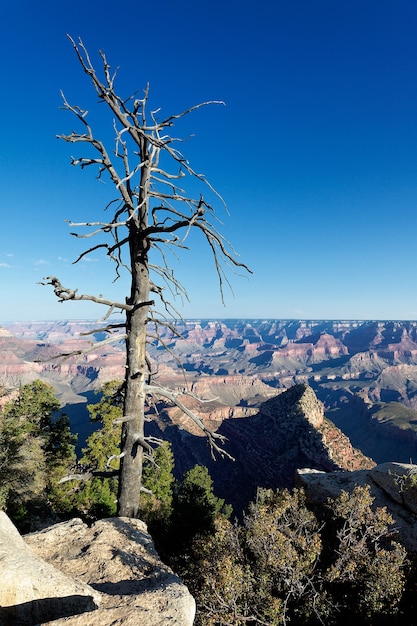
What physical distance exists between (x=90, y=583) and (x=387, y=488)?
15268 mm

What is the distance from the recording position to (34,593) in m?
3.58

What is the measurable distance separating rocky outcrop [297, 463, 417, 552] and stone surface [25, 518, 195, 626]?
1211 centimetres

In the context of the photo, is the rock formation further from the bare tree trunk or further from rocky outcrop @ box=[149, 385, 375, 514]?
rocky outcrop @ box=[149, 385, 375, 514]

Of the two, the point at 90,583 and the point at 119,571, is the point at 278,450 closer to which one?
the point at 119,571

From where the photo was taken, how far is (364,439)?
484 feet

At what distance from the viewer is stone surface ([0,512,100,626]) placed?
3.42 metres

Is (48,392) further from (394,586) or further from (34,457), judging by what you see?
(394,586)

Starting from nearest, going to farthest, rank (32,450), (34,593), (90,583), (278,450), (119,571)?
1. (34,593)
2. (90,583)
3. (119,571)
4. (32,450)
5. (278,450)

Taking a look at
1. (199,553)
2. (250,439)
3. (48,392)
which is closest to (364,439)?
(250,439)

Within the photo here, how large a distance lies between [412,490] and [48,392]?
1063 inches

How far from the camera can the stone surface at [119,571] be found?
3.30m

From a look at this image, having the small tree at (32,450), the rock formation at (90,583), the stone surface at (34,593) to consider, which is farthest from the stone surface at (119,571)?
the small tree at (32,450)

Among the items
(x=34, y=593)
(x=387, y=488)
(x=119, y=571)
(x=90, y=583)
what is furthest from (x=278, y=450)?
(x=34, y=593)

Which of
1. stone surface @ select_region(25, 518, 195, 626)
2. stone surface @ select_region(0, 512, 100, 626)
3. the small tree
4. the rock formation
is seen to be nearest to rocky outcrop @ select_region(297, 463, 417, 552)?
stone surface @ select_region(25, 518, 195, 626)
